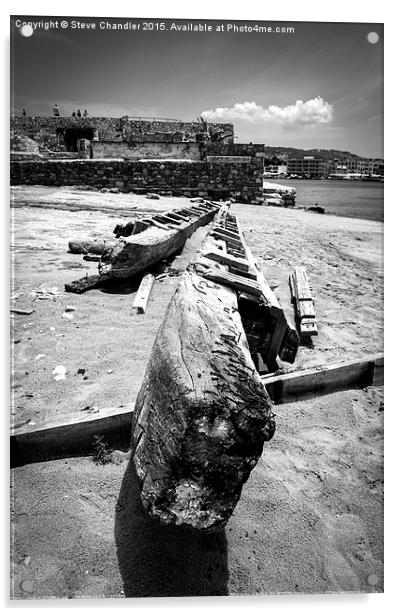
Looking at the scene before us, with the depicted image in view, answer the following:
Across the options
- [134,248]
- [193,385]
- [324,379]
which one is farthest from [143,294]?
[193,385]

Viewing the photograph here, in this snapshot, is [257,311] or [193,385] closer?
[193,385]

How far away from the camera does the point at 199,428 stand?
1369 mm

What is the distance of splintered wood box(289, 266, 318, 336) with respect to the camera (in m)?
3.92

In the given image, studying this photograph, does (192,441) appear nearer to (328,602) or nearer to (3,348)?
(328,602)

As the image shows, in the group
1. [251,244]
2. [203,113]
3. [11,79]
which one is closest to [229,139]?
[251,244]

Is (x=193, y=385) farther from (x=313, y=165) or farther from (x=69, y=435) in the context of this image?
(x=313, y=165)

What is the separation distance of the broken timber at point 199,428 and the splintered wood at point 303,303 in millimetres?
2377

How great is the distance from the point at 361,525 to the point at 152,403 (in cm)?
136

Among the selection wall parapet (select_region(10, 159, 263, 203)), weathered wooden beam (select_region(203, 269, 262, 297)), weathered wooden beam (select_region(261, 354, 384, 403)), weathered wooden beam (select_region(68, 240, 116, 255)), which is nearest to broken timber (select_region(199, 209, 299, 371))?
weathered wooden beam (select_region(203, 269, 262, 297))

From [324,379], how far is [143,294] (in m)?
2.20

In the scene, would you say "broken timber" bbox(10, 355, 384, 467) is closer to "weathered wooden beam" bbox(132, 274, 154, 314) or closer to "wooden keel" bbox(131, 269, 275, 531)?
"wooden keel" bbox(131, 269, 275, 531)

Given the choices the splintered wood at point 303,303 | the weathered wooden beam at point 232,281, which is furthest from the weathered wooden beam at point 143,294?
the splintered wood at point 303,303

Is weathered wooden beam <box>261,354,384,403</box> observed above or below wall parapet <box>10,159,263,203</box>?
below

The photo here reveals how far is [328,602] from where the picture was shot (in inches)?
75.6
